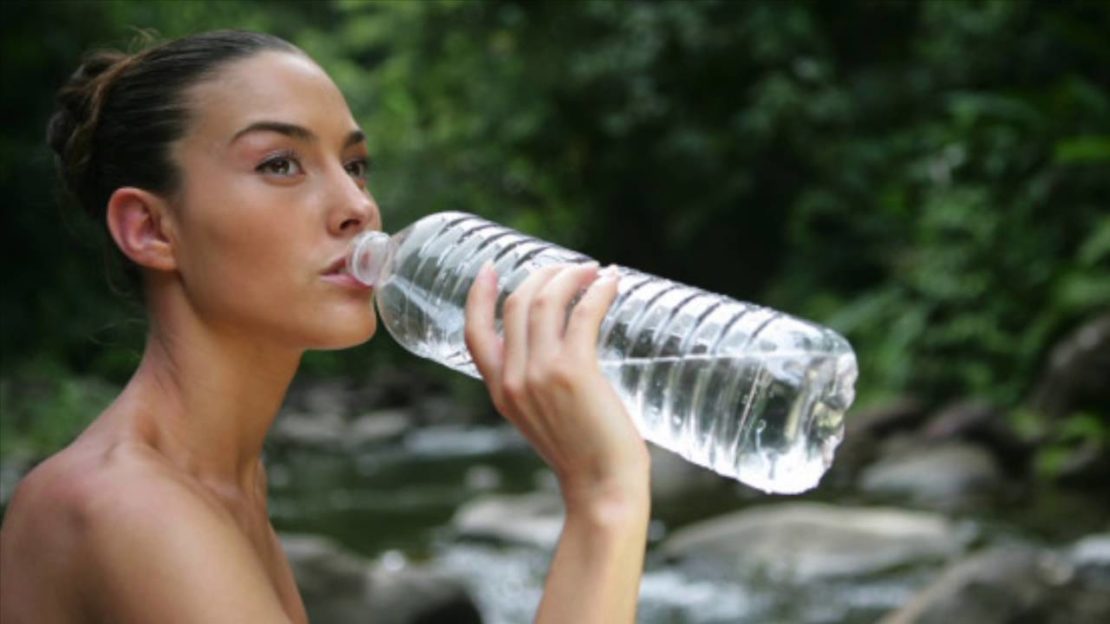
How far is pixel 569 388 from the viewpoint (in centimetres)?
158

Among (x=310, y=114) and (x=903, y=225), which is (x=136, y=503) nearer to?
(x=310, y=114)

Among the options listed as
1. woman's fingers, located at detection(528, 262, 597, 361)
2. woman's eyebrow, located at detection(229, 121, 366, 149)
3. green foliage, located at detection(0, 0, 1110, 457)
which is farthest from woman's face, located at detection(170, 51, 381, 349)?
green foliage, located at detection(0, 0, 1110, 457)

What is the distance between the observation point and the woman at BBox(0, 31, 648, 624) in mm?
1600

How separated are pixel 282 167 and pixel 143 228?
0.20 meters

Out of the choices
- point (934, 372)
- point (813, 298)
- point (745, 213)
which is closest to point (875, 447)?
point (934, 372)

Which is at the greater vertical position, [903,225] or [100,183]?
[903,225]

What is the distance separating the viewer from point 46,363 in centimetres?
1323

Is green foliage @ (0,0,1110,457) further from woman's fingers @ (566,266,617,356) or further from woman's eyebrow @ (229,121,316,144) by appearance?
woman's fingers @ (566,266,617,356)

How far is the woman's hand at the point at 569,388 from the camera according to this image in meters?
1.58

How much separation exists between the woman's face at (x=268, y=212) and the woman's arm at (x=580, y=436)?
15.3 inches

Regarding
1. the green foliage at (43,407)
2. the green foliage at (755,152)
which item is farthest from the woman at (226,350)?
the green foliage at (43,407)

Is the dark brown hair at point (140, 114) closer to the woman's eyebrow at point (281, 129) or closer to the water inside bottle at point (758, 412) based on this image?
the woman's eyebrow at point (281, 129)

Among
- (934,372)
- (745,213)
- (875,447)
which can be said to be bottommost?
(875,447)

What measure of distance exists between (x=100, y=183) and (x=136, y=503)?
52cm
